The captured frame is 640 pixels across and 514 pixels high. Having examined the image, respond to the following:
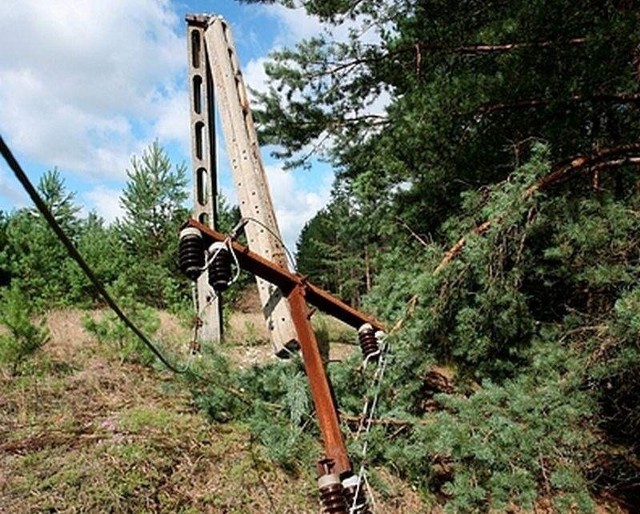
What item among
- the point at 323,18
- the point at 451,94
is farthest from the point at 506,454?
the point at 323,18

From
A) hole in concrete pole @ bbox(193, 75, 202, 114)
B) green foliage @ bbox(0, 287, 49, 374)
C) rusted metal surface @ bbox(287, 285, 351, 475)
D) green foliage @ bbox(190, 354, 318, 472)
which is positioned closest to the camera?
rusted metal surface @ bbox(287, 285, 351, 475)

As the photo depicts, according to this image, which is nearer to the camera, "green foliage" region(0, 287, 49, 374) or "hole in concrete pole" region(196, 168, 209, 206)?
"green foliage" region(0, 287, 49, 374)

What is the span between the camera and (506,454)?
2457 mm

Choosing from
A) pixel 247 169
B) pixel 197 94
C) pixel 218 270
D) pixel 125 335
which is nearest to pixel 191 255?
pixel 218 270

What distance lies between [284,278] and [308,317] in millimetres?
264

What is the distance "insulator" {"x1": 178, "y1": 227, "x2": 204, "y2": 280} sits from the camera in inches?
83.9

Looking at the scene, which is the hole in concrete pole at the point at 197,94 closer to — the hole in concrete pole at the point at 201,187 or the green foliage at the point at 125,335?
the hole in concrete pole at the point at 201,187

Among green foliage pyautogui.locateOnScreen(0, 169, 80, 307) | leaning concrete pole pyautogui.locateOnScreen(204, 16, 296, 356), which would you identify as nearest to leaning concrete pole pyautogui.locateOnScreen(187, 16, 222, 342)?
leaning concrete pole pyautogui.locateOnScreen(204, 16, 296, 356)

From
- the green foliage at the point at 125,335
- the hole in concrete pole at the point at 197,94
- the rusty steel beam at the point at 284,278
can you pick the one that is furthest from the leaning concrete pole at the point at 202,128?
the rusty steel beam at the point at 284,278

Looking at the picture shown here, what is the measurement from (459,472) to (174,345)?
254 cm

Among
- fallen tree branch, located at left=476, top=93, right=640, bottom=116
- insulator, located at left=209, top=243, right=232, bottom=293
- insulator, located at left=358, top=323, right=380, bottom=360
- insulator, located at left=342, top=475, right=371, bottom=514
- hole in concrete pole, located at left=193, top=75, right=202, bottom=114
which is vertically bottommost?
insulator, located at left=342, top=475, right=371, bottom=514

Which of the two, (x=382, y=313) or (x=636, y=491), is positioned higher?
(x=382, y=313)

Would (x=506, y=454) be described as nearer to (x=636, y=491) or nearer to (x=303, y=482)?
(x=303, y=482)

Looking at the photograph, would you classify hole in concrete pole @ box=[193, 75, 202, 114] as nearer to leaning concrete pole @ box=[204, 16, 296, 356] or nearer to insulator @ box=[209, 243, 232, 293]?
leaning concrete pole @ box=[204, 16, 296, 356]
